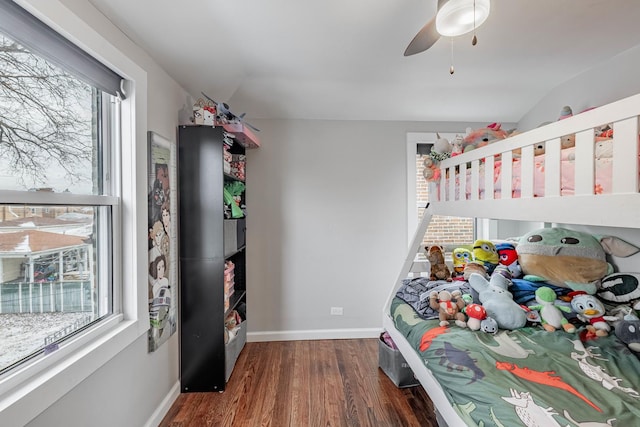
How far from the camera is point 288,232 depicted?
3.12 meters

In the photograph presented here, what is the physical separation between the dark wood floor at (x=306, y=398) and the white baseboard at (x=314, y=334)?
0.30 m

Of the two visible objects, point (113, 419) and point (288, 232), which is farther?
point (288, 232)

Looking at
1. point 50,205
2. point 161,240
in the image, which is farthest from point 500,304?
point 50,205

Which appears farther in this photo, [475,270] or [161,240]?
[475,270]

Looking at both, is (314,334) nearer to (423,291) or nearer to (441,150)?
(423,291)

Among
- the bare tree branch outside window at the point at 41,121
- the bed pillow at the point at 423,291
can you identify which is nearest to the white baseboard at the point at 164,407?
the bare tree branch outside window at the point at 41,121

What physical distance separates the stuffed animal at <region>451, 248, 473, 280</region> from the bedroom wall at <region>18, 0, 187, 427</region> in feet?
7.68

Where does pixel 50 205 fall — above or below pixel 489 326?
above

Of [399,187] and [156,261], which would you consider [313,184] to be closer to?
[399,187]

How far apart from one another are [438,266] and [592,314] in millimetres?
1019

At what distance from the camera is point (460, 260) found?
2.66m

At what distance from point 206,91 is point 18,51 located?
146 cm

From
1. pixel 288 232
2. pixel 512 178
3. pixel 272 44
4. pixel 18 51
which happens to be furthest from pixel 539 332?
pixel 18 51

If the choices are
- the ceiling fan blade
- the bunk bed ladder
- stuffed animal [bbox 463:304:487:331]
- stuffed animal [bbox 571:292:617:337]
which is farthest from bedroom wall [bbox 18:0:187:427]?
stuffed animal [bbox 571:292:617:337]
